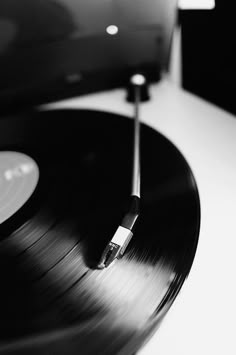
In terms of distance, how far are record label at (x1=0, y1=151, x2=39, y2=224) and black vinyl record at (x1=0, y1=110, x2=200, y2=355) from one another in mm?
13

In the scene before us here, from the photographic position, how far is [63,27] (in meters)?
0.60

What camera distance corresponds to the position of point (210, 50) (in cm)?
56

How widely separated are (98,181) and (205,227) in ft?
0.56

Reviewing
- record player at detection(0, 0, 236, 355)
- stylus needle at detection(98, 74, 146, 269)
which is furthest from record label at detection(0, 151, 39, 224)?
stylus needle at detection(98, 74, 146, 269)

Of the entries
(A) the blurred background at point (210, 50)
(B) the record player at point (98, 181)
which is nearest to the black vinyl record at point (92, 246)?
(B) the record player at point (98, 181)

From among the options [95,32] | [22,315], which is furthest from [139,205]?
[95,32]

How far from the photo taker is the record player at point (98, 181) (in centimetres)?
27

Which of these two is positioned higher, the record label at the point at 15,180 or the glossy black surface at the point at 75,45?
the glossy black surface at the point at 75,45

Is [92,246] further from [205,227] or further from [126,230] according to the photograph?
[205,227]

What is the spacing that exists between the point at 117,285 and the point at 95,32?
0.55 meters

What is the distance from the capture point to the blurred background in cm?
51

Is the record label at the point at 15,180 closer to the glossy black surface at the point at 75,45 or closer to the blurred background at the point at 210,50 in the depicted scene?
the glossy black surface at the point at 75,45

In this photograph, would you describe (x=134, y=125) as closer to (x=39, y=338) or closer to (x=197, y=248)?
(x=197, y=248)

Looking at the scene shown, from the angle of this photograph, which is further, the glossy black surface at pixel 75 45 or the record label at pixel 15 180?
the glossy black surface at pixel 75 45
